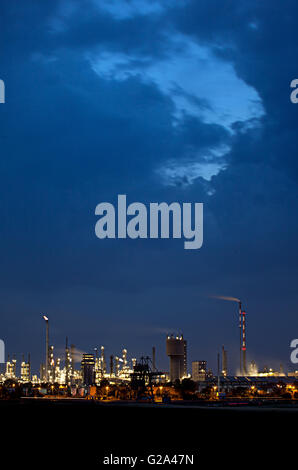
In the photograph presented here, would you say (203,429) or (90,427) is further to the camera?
(90,427)

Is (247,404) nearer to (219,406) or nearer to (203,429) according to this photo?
(219,406)

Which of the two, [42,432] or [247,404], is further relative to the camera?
[247,404]

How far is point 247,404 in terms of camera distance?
177000 millimetres
